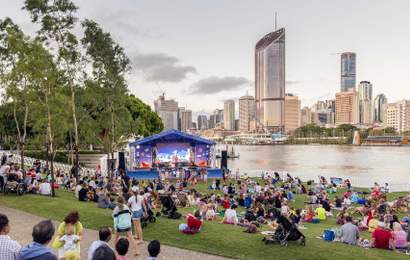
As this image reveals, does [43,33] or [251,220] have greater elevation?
[43,33]

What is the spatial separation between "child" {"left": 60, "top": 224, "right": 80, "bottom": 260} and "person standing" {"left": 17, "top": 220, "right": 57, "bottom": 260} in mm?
2379

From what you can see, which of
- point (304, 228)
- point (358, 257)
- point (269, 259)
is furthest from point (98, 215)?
point (358, 257)

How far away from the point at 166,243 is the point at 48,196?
31.3ft

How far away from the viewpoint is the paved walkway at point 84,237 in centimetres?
974

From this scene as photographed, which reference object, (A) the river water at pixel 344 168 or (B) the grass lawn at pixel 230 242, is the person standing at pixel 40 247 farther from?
(A) the river water at pixel 344 168

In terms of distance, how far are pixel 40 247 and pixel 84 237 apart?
7.46 metres

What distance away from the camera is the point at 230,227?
510 inches

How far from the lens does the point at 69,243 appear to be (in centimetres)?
673

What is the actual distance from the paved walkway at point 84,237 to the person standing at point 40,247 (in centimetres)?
545

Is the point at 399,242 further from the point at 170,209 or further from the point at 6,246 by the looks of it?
the point at 6,246

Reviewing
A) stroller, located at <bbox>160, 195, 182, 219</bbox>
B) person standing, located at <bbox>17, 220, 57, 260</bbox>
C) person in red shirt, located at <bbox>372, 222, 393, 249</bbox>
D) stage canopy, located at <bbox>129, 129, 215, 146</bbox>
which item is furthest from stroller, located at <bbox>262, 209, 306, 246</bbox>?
stage canopy, located at <bbox>129, 129, 215, 146</bbox>

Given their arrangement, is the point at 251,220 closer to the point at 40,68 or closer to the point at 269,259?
the point at 269,259

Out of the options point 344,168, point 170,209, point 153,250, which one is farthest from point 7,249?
point 344,168

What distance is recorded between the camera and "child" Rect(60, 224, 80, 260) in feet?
22.0
